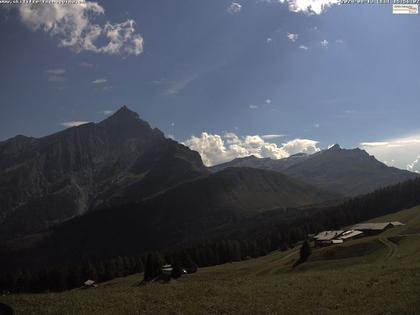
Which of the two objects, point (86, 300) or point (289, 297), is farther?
point (86, 300)

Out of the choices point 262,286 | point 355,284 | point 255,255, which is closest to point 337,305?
point 355,284

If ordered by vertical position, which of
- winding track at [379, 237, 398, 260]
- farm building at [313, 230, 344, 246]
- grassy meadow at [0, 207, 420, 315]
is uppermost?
grassy meadow at [0, 207, 420, 315]

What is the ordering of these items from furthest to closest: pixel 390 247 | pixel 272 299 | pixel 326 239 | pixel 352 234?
pixel 352 234 → pixel 326 239 → pixel 390 247 → pixel 272 299

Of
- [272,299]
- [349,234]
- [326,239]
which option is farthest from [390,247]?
[349,234]

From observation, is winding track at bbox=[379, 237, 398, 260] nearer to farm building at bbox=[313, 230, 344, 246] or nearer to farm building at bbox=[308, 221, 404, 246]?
farm building at bbox=[313, 230, 344, 246]

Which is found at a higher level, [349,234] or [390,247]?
[390,247]

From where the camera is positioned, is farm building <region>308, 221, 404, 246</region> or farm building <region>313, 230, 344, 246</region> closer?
farm building <region>313, 230, 344, 246</region>

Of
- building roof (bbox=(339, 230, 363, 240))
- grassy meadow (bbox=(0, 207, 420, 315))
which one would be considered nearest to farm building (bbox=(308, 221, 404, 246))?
building roof (bbox=(339, 230, 363, 240))

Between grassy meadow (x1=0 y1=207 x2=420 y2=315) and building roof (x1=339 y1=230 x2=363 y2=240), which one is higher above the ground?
grassy meadow (x1=0 y1=207 x2=420 y2=315)

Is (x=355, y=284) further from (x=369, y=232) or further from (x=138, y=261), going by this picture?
(x=138, y=261)

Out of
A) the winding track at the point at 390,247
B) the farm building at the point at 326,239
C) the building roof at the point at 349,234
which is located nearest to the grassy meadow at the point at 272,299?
the winding track at the point at 390,247

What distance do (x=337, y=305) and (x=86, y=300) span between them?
68.3ft

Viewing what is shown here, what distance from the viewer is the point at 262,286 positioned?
42812 millimetres

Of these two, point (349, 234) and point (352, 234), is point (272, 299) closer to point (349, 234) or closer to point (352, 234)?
point (352, 234)
